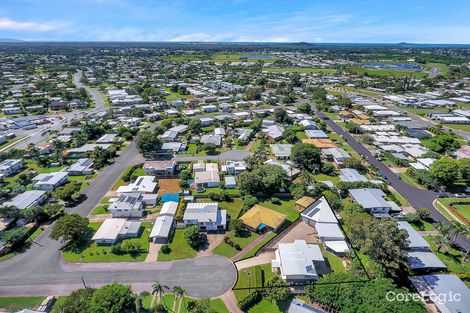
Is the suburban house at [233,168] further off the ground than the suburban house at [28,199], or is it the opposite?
the suburban house at [233,168]

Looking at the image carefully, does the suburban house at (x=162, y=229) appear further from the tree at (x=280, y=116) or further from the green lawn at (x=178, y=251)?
the tree at (x=280, y=116)

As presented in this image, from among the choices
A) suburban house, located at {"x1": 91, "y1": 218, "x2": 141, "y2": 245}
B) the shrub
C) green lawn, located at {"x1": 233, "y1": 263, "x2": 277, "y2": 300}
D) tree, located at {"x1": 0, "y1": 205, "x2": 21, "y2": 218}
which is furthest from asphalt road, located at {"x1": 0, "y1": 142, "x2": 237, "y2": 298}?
tree, located at {"x1": 0, "y1": 205, "x2": 21, "y2": 218}

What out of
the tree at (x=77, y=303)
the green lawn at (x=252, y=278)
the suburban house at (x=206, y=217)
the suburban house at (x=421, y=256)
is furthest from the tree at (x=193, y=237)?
the suburban house at (x=421, y=256)

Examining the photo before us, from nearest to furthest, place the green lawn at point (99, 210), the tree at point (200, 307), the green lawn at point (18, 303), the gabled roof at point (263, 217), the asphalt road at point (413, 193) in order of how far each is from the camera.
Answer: the tree at point (200, 307), the green lawn at point (18, 303), the gabled roof at point (263, 217), the asphalt road at point (413, 193), the green lawn at point (99, 210)

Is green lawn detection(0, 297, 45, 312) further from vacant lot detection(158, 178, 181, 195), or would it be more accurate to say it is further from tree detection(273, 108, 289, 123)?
tree detection(273, 108, 289, 123)

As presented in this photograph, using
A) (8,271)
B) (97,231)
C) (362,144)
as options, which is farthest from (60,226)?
(362,144)
